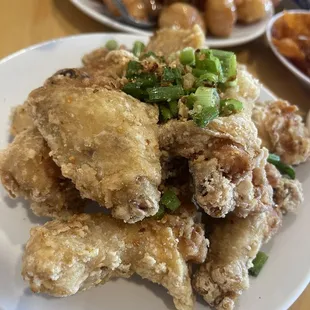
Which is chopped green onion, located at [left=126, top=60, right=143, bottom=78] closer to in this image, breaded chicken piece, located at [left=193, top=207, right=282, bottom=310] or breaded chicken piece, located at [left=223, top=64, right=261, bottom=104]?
breaded chicken piece, located at [left=223, top=64, right=261, bottom=104]

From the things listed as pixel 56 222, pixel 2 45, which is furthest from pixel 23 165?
pixel 2 45

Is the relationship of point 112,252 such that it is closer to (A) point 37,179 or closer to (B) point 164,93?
(A) point 37,179

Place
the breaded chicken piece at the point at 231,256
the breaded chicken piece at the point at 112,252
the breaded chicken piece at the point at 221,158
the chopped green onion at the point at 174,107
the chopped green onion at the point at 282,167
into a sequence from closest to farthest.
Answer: the breaded chicken piece at the point at 112,252 < the breaded chicken piece at the point at 221,158 < the breaded chicken piece at the point at 231,256 < the chopped green onion at the point at 174,107 < the chopped green onion at the point at 282,167

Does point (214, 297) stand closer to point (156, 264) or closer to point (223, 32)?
point (156, 264)

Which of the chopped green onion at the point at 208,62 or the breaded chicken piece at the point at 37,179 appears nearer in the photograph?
the breaded chicken piece at the point at 37,179

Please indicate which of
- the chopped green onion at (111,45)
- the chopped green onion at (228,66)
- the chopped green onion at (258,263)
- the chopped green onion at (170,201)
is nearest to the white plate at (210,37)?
the chopped green onion at (111,45)

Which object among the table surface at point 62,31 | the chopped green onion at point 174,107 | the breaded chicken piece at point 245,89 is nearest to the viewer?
the chopped green onion at point 174,107

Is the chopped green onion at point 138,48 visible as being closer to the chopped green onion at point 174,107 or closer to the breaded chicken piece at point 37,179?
the chopped green onion at point 174,107

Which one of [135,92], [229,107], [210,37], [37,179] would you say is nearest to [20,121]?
[37,179]
